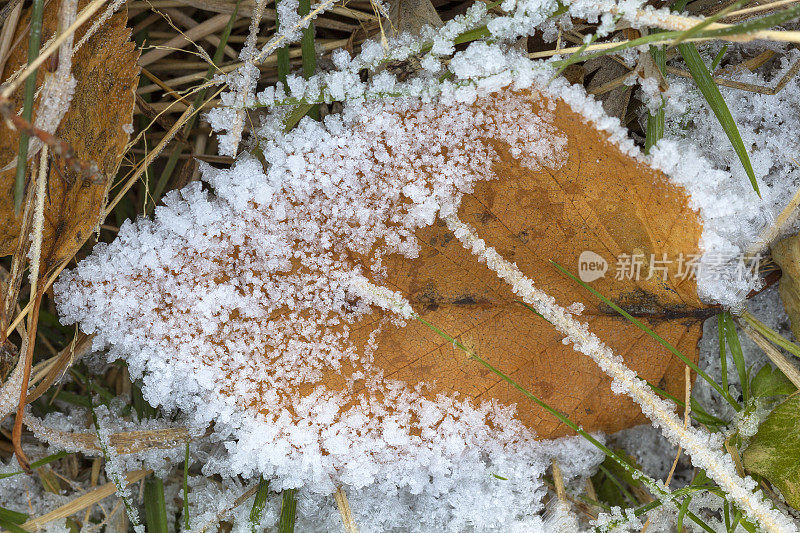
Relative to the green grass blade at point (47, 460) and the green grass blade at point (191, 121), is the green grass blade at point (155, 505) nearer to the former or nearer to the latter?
the green grass blade at point (47, 460)

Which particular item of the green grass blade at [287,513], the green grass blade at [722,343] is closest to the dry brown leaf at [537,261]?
the green grass blade at [722,343]

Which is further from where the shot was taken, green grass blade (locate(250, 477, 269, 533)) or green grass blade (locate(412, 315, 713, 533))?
green grass blade (locate(250, 477, 269, 533))

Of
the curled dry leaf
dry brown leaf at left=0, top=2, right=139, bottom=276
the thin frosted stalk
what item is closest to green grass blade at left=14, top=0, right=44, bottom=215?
dry brown leaf at left=0, top=2, right=139, bottom=276

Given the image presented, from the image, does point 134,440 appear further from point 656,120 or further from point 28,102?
point 656,120

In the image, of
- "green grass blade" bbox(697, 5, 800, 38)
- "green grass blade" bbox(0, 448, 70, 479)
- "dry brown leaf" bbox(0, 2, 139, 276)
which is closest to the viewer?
"green grass blade" bbox(697, 5, 800, 38)

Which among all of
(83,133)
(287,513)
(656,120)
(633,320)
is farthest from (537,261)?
(83,133)

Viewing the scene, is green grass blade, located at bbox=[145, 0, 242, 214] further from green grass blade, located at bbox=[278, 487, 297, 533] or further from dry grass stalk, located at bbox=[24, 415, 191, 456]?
green grass blade, located at bbox=[278, 487, 297, 533]
